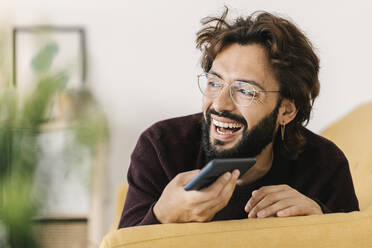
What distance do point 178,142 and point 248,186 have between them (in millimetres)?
237

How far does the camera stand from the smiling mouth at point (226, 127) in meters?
1.45

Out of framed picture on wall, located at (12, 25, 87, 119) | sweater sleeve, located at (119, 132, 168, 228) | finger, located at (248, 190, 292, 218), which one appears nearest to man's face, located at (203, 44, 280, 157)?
sweater sleeve, located at (119, 132, 168, 228)

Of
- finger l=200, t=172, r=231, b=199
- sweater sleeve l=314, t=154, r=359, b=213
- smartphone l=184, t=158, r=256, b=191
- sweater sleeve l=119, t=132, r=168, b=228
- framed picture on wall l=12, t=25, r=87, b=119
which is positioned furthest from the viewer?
framed picture on wall l=12, t=25, r=87, b=119

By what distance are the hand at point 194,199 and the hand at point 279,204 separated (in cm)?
12

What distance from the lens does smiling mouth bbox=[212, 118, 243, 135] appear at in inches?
56.9

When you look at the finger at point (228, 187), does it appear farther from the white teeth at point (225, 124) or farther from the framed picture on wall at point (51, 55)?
the framed picture on wall at point (51, 55)

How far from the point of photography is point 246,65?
1.44m

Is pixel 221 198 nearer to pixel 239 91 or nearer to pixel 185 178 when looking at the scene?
pixel 185 178

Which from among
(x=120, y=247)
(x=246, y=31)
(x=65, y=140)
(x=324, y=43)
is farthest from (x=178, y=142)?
(x=324, y=43)

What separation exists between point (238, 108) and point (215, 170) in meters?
0.48

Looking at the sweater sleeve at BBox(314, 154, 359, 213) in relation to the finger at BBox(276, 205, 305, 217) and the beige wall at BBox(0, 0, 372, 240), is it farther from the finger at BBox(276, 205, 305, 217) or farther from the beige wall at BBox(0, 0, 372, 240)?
the beige wall at BBox(0, 0, 372, 240)

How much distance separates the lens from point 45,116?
2529 mm

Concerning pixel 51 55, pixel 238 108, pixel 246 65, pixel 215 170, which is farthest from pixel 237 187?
pixel 51 55

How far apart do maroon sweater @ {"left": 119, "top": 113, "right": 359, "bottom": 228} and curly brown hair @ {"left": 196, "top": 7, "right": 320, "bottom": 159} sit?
6 cm
